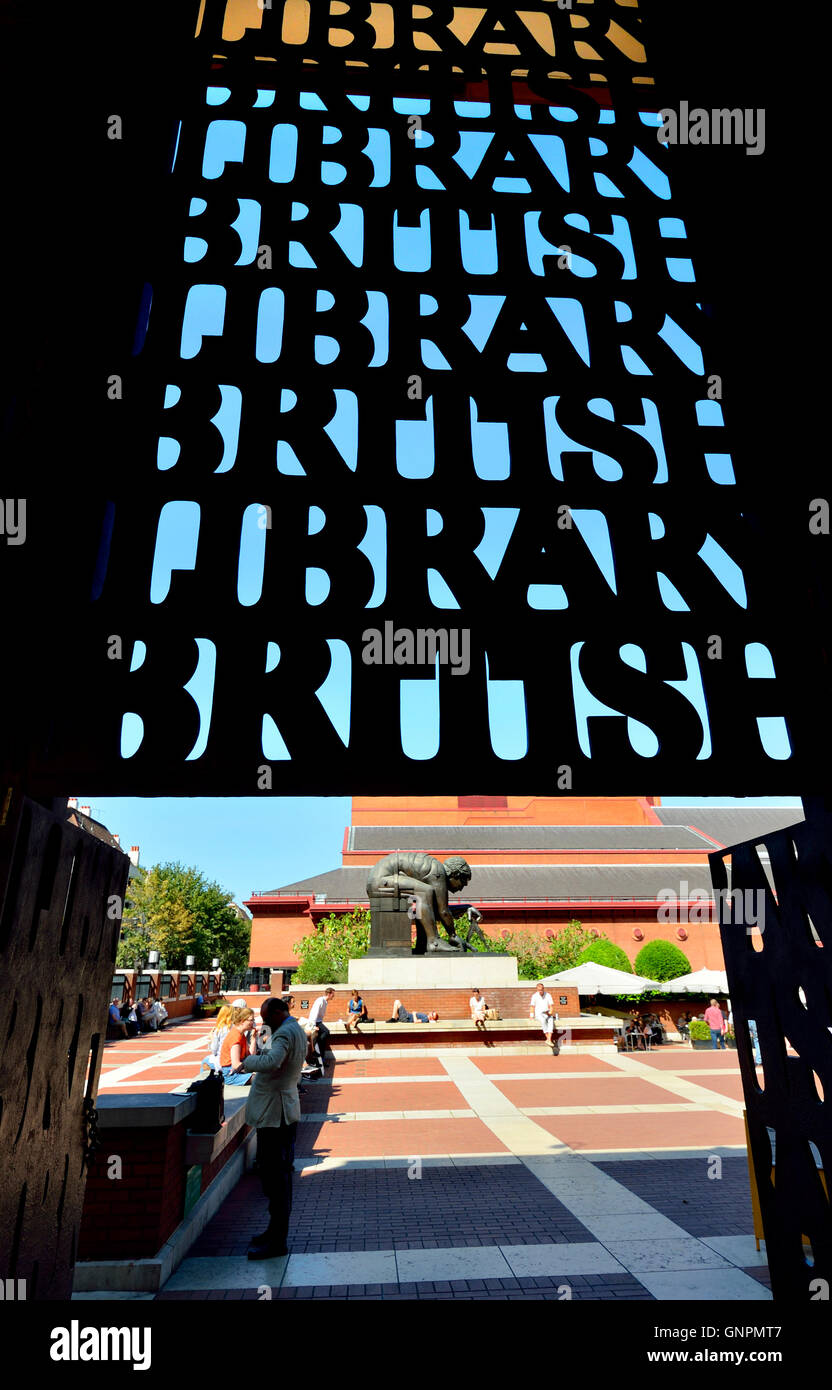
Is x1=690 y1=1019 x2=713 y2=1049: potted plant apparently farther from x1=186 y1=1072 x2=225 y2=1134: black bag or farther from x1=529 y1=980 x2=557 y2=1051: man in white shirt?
x1=186 y1=1072 x2=225 y2=1134: black bag

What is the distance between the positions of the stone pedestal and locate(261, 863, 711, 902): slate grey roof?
658 inches

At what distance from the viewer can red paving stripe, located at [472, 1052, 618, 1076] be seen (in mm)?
14867

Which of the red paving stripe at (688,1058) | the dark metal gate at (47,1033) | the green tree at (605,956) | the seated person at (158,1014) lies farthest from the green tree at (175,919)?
the dark metal gate at (47,1033)

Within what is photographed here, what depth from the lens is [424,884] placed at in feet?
65.2

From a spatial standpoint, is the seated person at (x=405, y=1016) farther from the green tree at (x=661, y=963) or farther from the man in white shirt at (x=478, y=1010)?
the green tree at (x=661, y=963)

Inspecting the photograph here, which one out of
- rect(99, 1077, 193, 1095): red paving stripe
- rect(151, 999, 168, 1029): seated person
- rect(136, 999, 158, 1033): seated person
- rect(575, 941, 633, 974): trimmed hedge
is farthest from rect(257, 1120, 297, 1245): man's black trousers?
rect(575, 941, 633, 974): trimmed hedge

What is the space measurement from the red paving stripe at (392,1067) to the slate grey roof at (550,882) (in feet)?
66.5

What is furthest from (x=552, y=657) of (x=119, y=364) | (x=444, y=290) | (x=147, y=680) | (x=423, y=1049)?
(x=423, y=1049)

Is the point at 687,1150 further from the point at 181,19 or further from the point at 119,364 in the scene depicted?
the point at 181,19

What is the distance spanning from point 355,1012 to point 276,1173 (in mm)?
12837

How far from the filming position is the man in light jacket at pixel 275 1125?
222 inches

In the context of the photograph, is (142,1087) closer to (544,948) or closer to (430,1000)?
(430,1000)

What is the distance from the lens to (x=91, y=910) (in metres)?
2.85
